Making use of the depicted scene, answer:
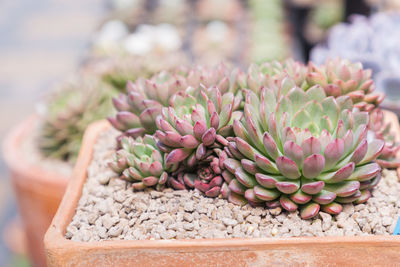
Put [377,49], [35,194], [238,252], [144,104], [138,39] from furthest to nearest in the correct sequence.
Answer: [138,39]
[35,194]
[377,49]
[144,104]
[238,252]

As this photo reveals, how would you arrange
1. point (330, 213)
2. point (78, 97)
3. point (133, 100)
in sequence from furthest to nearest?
point (78, 97)
point (133, 100)
point (330, 213)

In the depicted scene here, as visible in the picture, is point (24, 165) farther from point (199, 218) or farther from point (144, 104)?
point (199, 218)

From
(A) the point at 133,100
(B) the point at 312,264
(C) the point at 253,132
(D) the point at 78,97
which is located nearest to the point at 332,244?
(B) the point at 312,264

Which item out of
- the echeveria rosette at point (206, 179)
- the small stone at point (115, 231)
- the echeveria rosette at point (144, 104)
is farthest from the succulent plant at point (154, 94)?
the small stone at point (115, 231)

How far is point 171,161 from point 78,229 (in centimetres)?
20

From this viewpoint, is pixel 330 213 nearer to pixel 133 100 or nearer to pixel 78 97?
pixel 133 100

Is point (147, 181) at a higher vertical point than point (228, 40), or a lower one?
higher

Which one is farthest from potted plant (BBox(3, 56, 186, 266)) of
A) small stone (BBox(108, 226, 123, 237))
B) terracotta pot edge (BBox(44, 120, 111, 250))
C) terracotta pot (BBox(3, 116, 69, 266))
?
small stone (BBox(108, 226, 123, 237))

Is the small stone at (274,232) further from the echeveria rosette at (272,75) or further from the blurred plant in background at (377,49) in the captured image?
the blurred plant in background at (377,49)

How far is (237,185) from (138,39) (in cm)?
218

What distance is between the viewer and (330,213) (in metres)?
0.80

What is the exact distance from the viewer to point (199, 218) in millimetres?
815

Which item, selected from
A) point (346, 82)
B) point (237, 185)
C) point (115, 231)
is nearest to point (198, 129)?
point (237, 185)

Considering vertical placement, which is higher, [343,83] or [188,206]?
[343,83]
